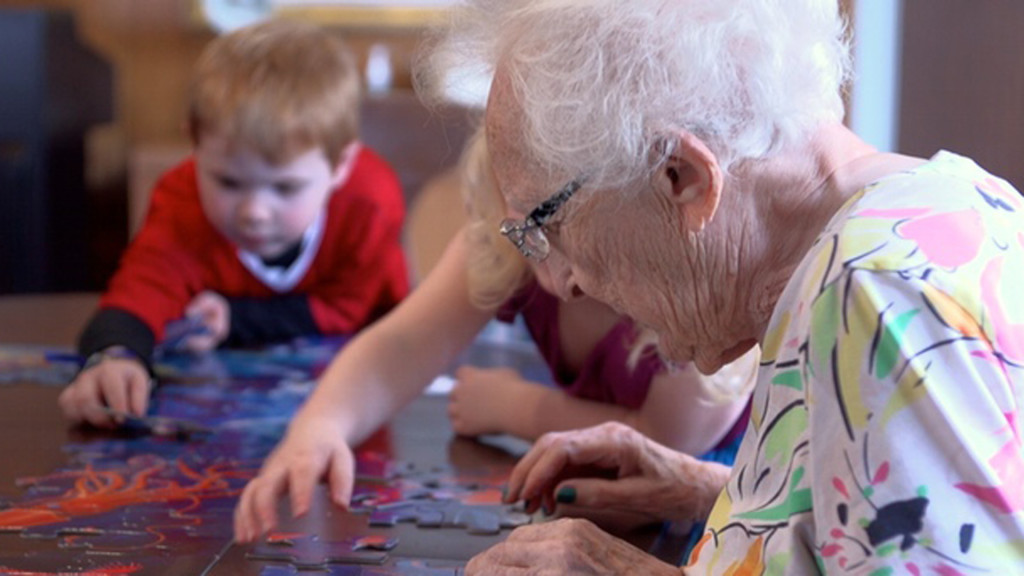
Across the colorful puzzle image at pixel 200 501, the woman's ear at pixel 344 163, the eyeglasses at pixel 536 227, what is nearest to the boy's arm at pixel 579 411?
the colorful puzzle image at pixel 200 501

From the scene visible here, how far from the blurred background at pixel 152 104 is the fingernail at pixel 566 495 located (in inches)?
82.3

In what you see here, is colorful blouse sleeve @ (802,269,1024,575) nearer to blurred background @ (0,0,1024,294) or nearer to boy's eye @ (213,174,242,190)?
boy's eye @ (213,174,242,190)

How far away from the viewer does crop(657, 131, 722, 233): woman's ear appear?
994mm

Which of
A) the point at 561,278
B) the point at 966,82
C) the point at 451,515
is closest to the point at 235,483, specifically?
the point at 451,515

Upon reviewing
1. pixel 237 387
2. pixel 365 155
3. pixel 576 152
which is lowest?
pixel 237 387

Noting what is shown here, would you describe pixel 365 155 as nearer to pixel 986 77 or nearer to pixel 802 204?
pixel 986 77

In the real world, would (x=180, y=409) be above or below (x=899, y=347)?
below

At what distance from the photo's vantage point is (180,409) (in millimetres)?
1812

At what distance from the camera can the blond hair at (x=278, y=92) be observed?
231 cm

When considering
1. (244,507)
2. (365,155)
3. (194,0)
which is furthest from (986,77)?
(194,0)

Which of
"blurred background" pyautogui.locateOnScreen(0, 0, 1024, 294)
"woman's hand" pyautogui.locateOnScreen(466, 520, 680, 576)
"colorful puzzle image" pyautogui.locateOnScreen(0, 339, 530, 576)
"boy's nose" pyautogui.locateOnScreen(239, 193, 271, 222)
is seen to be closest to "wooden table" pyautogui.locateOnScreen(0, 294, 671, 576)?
"colorful puzzle image" pyautogui.locateOnScreen(0, 339, 530, 576)

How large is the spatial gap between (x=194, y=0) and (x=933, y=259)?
407cm

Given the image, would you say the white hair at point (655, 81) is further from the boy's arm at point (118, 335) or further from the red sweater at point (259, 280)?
the red sweater at point (259, 280)

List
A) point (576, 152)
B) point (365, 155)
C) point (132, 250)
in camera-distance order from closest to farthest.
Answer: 1. point (576, 152)
2. point (132, 250)
3. point (365, 155)
